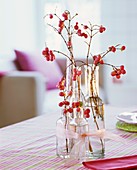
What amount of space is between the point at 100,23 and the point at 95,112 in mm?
3495

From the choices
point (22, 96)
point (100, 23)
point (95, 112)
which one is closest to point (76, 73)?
point (95, 112)

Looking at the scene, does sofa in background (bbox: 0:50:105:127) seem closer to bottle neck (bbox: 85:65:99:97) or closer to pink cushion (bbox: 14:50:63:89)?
pink cushion (bbox: 14:50:63:89)

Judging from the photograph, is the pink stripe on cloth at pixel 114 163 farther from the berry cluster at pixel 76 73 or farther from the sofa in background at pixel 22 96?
the sofa in background at pixel 22 96

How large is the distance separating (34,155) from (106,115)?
729 mm

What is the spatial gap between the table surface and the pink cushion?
6.38ft

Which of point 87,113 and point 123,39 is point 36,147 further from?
point 123,39

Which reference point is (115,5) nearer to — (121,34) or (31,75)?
(121,34)

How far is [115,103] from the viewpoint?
189 inches

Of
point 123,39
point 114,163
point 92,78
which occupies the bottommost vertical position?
point 114,163

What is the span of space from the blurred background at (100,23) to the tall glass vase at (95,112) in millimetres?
3142

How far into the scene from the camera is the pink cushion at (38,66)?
3.82 m

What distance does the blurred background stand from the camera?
461 centimetres

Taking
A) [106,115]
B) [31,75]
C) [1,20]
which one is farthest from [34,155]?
[1,20]

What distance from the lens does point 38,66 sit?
3.85 m
